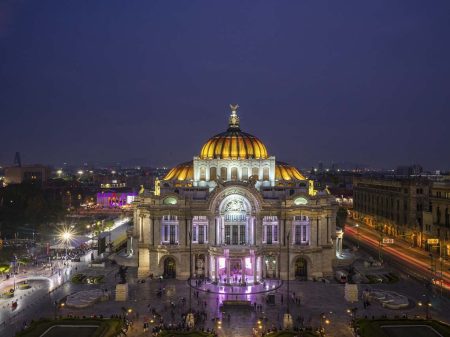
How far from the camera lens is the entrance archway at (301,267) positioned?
68.3 meters

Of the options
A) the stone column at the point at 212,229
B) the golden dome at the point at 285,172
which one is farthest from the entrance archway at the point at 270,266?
the golden dome at the point at 285,172

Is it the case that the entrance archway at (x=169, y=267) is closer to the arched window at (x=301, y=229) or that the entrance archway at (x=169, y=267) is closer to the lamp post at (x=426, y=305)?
the arched window at (x=301, y=229)

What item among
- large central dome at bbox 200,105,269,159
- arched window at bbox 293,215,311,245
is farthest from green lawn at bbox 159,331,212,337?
large central dome at bbox 200,105,269,159

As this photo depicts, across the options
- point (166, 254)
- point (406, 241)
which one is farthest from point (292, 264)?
A: point (406, 241)

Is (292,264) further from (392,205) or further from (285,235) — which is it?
(392,205)

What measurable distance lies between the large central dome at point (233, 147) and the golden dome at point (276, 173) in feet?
10.2

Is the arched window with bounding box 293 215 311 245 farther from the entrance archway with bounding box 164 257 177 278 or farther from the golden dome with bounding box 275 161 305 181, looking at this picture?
the entrance archway with bounding box 164 257 177 278

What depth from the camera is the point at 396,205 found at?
332ft

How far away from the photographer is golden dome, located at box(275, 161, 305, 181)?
79856mm

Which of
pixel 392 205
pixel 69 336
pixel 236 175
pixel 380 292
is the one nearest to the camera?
pixel 69 336

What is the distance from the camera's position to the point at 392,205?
103312mm

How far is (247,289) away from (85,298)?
2024 centimetres

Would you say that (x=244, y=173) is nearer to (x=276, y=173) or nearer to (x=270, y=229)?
(x=276, y=173)

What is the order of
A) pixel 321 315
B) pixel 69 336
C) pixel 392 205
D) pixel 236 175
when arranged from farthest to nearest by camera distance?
pixel 392 205 < pixel 236 175 < pixel 321 315 < pixel 69 336
